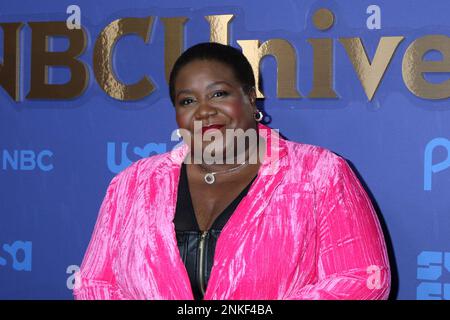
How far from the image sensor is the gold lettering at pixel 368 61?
2088 mm

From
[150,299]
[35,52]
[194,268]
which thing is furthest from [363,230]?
[35,52]

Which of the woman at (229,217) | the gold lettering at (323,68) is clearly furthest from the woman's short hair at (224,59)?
the gold lettering at (323,68)

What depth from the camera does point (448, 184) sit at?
2.06 meters

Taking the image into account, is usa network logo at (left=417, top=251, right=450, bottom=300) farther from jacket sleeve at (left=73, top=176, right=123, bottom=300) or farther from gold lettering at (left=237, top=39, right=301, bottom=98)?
jacket sleeve at (left=73, top=176, right=123, bottom=300)

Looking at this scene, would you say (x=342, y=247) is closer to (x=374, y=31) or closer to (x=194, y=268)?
(x=194, y=268)

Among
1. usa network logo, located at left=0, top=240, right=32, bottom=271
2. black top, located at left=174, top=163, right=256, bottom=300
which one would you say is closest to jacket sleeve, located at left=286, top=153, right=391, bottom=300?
black top, located at left=174, top=163, right=256, bottom=300

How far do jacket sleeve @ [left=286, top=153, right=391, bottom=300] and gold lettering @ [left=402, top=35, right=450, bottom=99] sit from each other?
1.63 feet

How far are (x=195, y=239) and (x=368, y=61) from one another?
80 cm

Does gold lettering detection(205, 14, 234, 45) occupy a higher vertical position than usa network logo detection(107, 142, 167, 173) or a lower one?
higher

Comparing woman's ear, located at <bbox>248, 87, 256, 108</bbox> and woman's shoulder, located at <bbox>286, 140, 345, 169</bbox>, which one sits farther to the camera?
woman's ear, located at <bbox>248, 87, 256, 108</bbox>

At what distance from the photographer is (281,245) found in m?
1.70

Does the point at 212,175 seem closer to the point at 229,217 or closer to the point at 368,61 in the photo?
the point at 229,217

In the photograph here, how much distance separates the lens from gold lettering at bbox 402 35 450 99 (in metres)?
2.04
